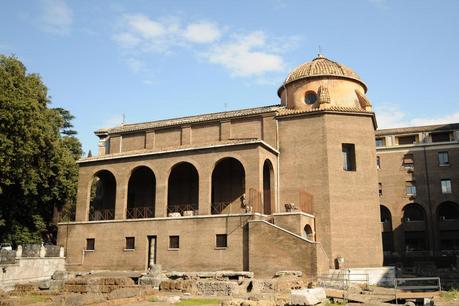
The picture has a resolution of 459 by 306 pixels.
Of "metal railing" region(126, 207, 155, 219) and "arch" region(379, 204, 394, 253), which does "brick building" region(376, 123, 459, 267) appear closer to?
"arch" region(379, 204, 394, 253)

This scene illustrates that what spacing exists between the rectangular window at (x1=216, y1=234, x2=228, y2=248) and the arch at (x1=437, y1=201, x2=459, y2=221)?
1306 inches

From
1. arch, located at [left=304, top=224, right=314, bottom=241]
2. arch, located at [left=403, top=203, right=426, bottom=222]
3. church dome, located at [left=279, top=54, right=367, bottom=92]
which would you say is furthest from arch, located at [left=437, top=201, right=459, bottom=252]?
arch, located at [left=304, top=224, right=314, bottom=241]

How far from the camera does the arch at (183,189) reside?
35.0m

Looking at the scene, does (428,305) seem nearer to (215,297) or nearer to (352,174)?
(215,297)

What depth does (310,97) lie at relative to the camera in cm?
3450

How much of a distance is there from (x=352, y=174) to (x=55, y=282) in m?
19.7

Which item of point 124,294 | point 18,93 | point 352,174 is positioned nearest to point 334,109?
Result: point 352,174

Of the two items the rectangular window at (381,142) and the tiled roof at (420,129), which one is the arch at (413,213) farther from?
the tiled roof at (420,129)

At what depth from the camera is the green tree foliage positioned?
31.3m

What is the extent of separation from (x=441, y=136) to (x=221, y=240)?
35.8 metres

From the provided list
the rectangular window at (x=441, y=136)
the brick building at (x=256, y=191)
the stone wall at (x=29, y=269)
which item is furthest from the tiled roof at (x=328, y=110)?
the rectangular window at (x=441, y=136)

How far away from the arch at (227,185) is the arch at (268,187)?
1598 millimetres

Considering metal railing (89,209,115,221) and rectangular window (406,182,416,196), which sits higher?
rectangular window (406,182,416,196)

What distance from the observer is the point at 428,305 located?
60.6 feet
